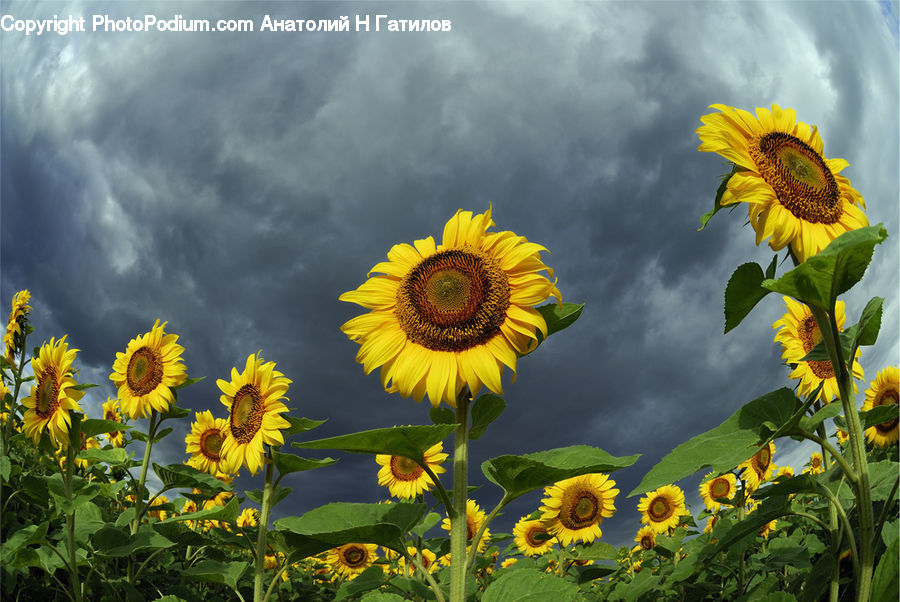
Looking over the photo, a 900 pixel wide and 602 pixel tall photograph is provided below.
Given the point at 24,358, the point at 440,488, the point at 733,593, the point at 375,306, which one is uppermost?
the point at 24,358

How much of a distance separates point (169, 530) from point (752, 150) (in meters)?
5.51

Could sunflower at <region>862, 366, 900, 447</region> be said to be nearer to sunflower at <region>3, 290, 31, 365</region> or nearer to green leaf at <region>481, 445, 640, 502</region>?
green leaf at <region>481, 445, 640, 502</region>

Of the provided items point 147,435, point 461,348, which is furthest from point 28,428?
point 461,348

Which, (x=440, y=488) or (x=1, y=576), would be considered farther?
(x=1, y=576)

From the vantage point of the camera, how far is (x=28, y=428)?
547 centimetres

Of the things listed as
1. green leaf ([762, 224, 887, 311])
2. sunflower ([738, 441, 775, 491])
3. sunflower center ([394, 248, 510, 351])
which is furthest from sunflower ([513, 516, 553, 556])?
green leaf ([762, 224, 887, 311])

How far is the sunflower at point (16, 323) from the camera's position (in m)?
6.52

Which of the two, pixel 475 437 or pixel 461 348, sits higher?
pixel 461 348

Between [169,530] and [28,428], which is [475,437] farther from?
[28,428]

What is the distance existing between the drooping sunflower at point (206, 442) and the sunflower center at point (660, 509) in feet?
18.9

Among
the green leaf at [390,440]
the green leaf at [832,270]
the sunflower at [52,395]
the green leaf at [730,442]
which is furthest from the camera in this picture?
the sunflower at [52,395]

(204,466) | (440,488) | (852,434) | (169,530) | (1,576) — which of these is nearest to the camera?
(852,434)

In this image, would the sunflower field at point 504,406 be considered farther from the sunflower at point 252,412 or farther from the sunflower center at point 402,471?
the sunflower center at point 402,471

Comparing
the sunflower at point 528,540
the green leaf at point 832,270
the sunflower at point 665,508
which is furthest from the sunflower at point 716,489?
the green leaf at point 832,270
